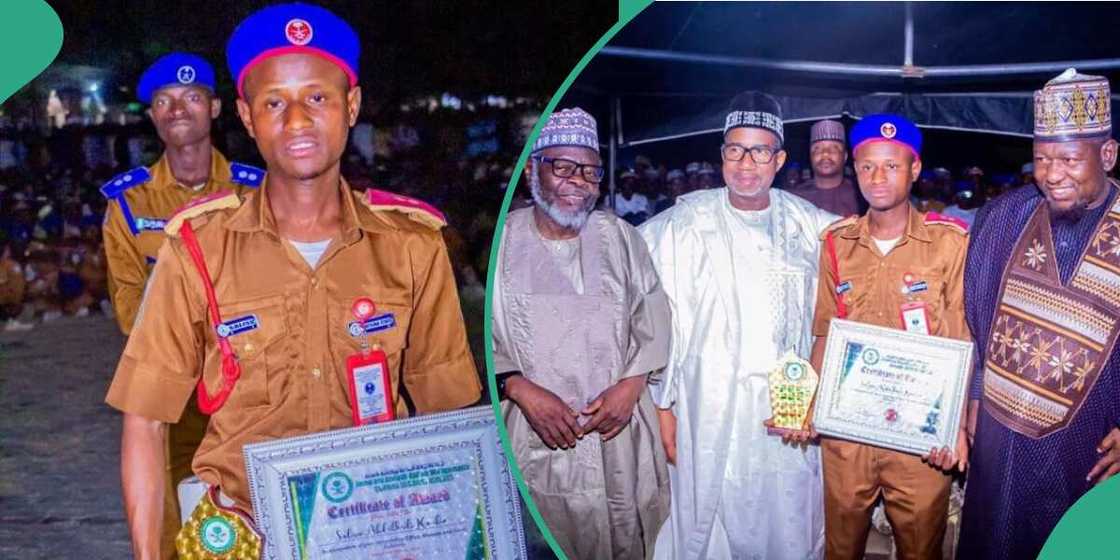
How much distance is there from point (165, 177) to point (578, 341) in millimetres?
1452

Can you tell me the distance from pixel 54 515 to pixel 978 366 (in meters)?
2.95

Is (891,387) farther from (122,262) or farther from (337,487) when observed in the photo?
(122,262)

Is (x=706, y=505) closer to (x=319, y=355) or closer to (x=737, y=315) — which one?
(x=737, y=315)

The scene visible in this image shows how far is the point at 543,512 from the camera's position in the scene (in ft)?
11.3

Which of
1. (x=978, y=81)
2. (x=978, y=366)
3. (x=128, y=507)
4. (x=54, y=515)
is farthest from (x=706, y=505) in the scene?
(x=54, y=515)

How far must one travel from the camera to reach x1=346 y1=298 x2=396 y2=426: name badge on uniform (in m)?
3.51

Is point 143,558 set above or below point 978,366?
below

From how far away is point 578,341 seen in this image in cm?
335

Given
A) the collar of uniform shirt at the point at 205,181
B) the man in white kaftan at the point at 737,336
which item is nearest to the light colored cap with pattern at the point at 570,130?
the man in white kaftan at the point at 737,336

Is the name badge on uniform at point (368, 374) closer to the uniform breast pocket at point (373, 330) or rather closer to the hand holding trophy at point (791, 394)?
the uniform breast pocket at point (373, 330)

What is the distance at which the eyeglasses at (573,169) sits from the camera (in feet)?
10.9

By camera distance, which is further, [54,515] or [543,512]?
[54,515]

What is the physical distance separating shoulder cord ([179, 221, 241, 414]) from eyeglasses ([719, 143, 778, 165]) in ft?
4.71

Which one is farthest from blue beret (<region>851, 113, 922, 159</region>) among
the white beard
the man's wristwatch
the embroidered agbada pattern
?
the man's wristwatch
